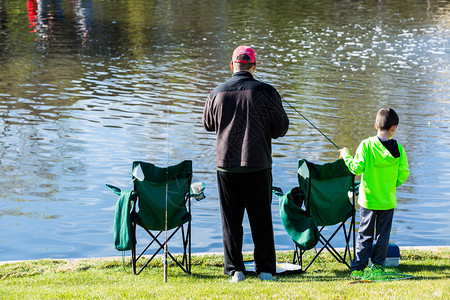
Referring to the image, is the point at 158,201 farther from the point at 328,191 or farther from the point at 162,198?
the point at 328,191

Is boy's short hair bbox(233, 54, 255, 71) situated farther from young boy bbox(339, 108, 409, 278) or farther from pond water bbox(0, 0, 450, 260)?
pond water bbox(0, 0, 450, 260)

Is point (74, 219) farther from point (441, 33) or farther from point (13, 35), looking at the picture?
point (441, 33)

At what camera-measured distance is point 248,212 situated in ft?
17.0

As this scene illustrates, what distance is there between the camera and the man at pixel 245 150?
503 cm

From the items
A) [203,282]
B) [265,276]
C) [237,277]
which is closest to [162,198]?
[203,282]

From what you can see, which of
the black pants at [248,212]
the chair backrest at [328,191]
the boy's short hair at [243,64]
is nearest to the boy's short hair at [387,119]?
the chair backrest at [328,191]

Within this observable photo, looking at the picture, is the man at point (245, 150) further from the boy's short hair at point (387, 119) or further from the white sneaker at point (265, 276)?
→ the boy's short hair at point (387, 119)

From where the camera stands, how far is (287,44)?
24.2 m

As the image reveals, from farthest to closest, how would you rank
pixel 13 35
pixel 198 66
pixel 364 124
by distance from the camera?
pixel 13 35 < pixel 198 66 < pixel 364 124

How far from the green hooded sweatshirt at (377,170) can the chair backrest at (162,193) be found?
1.46m

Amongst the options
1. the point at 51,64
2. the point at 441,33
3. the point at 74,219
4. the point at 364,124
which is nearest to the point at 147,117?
the point at 364,124

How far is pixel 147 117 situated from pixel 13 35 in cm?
1540

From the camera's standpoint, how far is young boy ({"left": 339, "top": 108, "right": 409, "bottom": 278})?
5344 millimetres

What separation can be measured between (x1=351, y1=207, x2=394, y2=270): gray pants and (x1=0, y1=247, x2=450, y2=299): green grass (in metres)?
0.25
